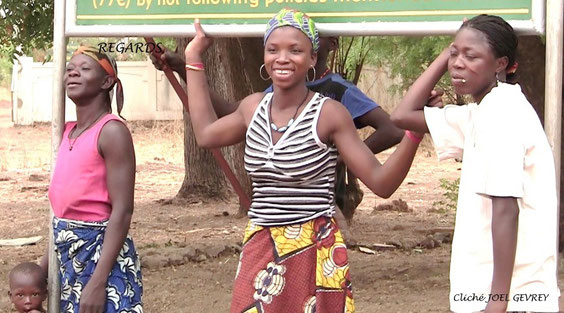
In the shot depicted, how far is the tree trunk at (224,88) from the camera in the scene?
789 cm

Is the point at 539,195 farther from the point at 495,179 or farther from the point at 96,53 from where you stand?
the point at 96,53

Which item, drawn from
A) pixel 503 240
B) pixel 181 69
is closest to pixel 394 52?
pixel 181 69

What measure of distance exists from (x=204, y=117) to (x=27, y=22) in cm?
419

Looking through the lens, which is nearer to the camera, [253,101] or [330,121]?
[330,121]

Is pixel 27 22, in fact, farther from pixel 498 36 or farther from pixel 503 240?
pixel 503 240

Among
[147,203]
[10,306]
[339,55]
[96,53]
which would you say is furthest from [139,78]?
[96,53]

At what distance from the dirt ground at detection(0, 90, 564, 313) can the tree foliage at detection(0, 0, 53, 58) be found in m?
1.83

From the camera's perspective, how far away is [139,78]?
2369 centimetres

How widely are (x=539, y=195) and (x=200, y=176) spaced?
9.35 metres

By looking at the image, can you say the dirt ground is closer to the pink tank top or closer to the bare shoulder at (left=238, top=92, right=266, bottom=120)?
the pink tank top

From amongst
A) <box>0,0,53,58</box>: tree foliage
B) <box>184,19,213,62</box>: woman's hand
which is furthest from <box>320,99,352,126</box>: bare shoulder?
<box>0,0,53,58</box>: tree foliage

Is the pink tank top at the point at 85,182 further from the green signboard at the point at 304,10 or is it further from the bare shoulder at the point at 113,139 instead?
the green signboard at the point at 304,10

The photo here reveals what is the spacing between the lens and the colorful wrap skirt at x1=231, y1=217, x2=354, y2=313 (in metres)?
3.22

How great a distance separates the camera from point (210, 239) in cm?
908
